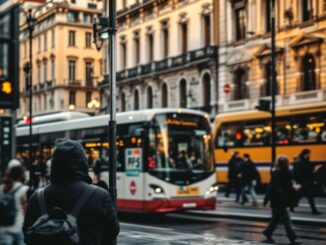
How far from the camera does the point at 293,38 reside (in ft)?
134

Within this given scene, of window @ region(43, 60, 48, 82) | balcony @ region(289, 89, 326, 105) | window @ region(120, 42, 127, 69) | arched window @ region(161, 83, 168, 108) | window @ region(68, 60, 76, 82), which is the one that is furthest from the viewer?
window @ region(43, 60, 48, 82)

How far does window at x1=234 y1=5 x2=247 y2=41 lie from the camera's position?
45.7 metres

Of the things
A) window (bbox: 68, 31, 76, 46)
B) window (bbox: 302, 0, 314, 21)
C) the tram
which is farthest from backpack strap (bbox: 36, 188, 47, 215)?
window (bbox: 68, 31, 76, 46)

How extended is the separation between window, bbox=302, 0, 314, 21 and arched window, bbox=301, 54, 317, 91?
2163 mm

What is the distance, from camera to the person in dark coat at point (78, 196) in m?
4.66

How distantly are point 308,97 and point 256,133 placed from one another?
802cm

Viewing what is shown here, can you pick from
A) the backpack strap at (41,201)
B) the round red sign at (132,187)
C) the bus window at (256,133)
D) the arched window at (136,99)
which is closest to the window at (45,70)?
the arched window at (136,99)

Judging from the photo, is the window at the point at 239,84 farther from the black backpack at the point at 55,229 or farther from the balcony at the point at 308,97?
the black backpack at the point at 55,229

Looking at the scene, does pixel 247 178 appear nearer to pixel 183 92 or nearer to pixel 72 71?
pixel 183 92

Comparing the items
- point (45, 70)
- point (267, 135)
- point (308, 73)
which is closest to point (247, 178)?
point (267, 135)

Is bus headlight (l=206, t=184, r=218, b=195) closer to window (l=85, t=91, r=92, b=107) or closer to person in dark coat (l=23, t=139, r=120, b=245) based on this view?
person in dark coat (l=23, t=139, r=120, b=245)

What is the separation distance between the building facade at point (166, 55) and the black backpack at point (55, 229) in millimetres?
43152

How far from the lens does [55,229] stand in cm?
433

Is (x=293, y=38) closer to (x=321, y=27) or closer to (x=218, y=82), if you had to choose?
(x=321, y=27)
